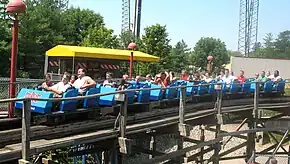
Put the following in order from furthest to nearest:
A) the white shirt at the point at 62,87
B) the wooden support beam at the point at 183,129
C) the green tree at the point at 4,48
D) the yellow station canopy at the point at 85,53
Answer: the green tree at the point at 4,48 → the yellow station canopy at the point at 85,53 → the wooden support beam at the point at 183,129 → the white shirt at the point at 62,87

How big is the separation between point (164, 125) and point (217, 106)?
9.36 feet

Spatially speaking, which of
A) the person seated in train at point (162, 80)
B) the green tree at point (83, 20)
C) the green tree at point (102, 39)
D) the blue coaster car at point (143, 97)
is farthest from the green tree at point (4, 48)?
the blue coaster car at point (143, 97)

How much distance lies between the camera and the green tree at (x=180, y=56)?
59.2 meters

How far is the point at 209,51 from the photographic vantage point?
83.6m

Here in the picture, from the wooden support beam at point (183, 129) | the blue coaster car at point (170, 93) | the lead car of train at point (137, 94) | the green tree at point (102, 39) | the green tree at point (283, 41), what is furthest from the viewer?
the green tree at point (283, 41)

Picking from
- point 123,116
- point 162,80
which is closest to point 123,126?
point 123,116

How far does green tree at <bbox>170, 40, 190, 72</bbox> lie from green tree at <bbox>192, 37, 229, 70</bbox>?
217 centimetres

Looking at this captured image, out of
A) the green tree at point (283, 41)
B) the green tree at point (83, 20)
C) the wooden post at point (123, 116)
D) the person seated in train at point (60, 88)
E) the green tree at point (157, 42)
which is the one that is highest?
the green tree at point (283, 41)

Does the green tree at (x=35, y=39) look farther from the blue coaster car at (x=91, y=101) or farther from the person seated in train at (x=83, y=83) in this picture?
the blue coaster car at (x=91, y=101)

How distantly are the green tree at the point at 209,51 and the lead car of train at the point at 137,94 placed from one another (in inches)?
2509

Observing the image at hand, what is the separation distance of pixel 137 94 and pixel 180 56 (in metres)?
55.9

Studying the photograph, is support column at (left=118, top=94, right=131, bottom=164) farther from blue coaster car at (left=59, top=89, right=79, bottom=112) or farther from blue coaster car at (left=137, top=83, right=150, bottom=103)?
blue coaster car at (left=137, top=83, right=150, bottom=103)

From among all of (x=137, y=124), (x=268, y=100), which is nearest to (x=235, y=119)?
(x=268, y=100)

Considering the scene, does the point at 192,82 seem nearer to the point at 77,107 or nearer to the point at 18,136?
the point at 77,107
